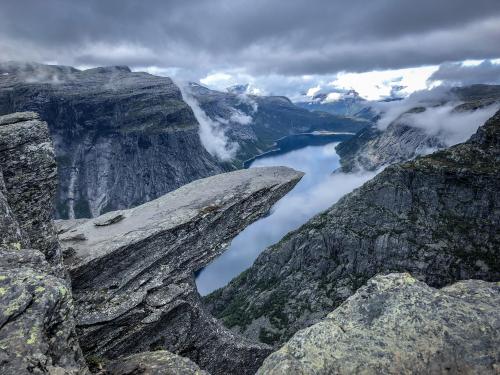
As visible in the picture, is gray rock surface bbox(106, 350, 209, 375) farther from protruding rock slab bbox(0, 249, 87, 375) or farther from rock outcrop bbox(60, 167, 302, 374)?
rock outcrop bbox(60, 167, 302, 374)

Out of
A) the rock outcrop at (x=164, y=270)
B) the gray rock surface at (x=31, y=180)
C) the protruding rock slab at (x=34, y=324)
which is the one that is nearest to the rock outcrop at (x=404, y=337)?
the protruding rock slab at (x=34, y=324)

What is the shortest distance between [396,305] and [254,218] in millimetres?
24856

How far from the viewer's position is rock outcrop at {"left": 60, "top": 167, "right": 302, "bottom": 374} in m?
29.3

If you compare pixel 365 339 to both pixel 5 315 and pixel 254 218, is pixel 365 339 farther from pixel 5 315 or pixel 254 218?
pixel 254 218

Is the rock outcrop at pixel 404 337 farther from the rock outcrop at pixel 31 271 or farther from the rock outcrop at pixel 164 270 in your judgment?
the rock outcrop at pixel 164 270

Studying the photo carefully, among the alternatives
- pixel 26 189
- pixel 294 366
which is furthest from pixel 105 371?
pixel 26 189

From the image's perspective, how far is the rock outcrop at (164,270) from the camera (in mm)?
29297

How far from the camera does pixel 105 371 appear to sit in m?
19.9

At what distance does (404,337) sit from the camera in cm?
1634

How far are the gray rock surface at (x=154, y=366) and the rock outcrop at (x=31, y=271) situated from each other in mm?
2640

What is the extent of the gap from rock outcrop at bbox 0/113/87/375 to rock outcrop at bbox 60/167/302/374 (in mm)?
4663

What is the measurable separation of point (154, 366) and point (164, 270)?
53.8ft

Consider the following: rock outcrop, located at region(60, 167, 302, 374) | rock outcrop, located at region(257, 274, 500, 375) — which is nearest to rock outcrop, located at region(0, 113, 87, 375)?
rock outcrop, located at region(60, 167, 302, 374)

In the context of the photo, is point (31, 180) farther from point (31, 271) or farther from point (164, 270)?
point (164, 270)
